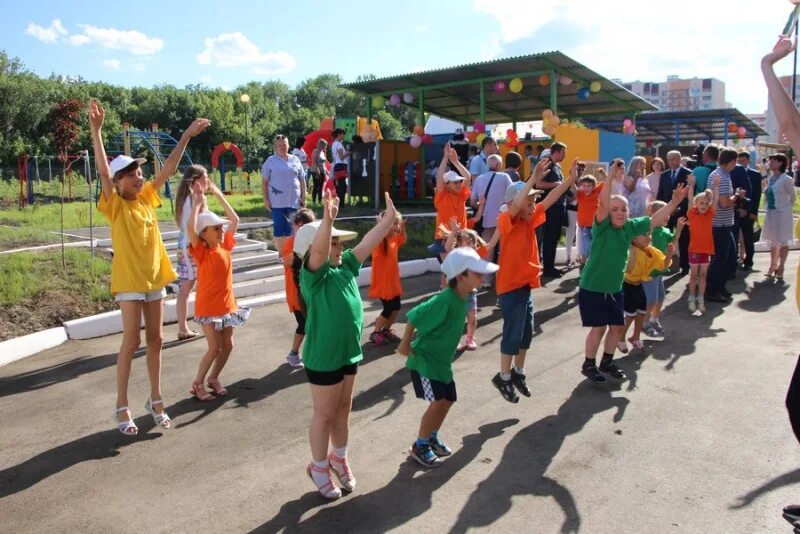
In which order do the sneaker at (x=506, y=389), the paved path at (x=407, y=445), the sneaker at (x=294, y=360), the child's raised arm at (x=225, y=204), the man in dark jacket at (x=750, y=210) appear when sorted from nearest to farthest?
the paved path at (x=407, y=445) < the sneaker at (x=506, y=389) < the child's raised arm at (x=225, y=204) < the sneaker at (x=294, y=360) < the man in dark jacket at (x=750, y=210)

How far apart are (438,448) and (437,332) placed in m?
0.80

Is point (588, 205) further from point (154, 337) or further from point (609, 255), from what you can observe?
point (154, 337)

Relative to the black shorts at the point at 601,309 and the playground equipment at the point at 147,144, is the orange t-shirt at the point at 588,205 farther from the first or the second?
the playground equipment at the point at 147,144

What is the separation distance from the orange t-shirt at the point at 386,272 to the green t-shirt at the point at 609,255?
2088 millimetres

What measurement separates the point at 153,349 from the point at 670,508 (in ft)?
11.8

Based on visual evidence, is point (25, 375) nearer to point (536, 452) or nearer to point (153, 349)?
point (153, 349)

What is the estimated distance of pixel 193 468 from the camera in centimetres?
402

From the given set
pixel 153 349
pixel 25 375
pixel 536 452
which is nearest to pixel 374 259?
pixel 153 349

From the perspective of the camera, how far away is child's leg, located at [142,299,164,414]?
180 inches

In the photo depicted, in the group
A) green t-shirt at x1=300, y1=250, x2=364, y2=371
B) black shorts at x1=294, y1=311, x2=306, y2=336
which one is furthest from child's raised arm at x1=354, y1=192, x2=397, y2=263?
black shorts at x1=294, y1=311, x2=306, y2=336

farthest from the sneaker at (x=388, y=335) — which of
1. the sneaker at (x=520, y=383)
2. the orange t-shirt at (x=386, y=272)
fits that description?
the sneaker at (x=520, y=383)

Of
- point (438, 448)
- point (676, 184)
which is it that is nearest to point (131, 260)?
point (438, 448)

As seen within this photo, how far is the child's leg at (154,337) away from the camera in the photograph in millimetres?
4573

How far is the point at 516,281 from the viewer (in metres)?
5.14
